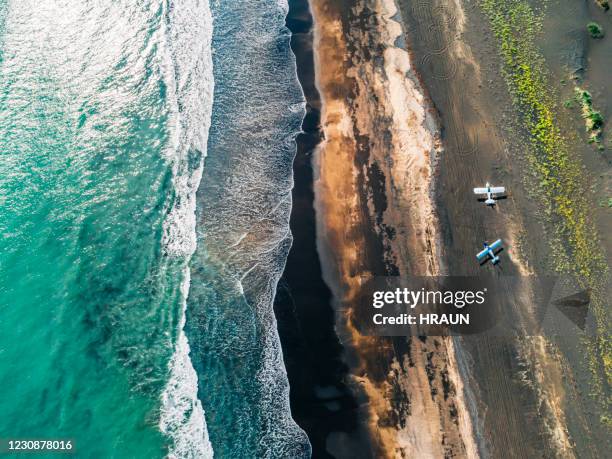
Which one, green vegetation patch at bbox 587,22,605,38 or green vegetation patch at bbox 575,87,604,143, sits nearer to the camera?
green vegetation patch at bbox 575,87,604,143

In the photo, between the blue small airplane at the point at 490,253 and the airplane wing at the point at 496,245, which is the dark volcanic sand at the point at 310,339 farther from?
the airplane wing at the point at 496,245

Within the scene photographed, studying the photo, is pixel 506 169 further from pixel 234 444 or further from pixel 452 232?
pixel 234 444

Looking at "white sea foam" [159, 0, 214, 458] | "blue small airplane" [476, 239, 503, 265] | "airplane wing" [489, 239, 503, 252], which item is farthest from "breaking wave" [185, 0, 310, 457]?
"airplane wing" [489, 239, 503, 252]

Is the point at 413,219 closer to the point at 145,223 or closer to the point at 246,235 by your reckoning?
the point at 246,235

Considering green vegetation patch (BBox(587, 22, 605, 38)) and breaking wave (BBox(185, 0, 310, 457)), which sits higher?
green vegetation patch (BBox(587, 22, 605, 38))

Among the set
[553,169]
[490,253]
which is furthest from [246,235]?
[553,169]

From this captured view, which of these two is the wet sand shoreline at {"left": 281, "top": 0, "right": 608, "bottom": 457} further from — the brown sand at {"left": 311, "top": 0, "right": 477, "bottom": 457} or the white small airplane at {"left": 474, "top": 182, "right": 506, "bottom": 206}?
the white small airplane at {"left": 474, "top": 182, "right": 506, "bottom": 206}
